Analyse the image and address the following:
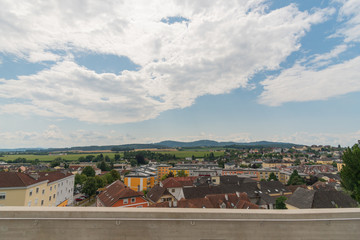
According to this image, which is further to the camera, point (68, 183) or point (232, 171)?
point (232, 171)

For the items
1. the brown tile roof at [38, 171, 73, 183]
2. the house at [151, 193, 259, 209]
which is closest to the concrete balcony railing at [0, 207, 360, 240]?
the house at [151, 193, 259, 209]

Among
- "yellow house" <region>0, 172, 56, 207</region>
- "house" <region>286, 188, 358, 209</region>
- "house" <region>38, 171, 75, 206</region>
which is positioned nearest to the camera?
"yellow house" <region>0, 172, 56, 207</region>

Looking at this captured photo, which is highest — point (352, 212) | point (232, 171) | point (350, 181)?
point (352, 212)

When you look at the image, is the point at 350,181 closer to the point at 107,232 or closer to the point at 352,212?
the point at 352,212

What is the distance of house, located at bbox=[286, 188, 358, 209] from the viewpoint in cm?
2714

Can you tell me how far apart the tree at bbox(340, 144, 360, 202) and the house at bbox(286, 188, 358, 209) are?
578 inches

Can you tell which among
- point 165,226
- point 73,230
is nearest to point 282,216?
point 165,226

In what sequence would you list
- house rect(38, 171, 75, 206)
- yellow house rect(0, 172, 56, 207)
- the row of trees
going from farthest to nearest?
the row of trees
house rect(38, 171, 75, 206)
yellow house rect(0, 172, 56, 207)

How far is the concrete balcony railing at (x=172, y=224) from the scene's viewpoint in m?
4.25

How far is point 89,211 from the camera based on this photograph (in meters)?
4.34

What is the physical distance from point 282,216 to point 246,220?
2.89ft

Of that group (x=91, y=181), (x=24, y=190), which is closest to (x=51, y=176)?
(x=24, y=190)

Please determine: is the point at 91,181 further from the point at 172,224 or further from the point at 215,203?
the point at 172,224

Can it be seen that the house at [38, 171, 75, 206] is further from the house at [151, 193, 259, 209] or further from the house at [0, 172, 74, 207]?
the house at [151, 193, 259, 209]
